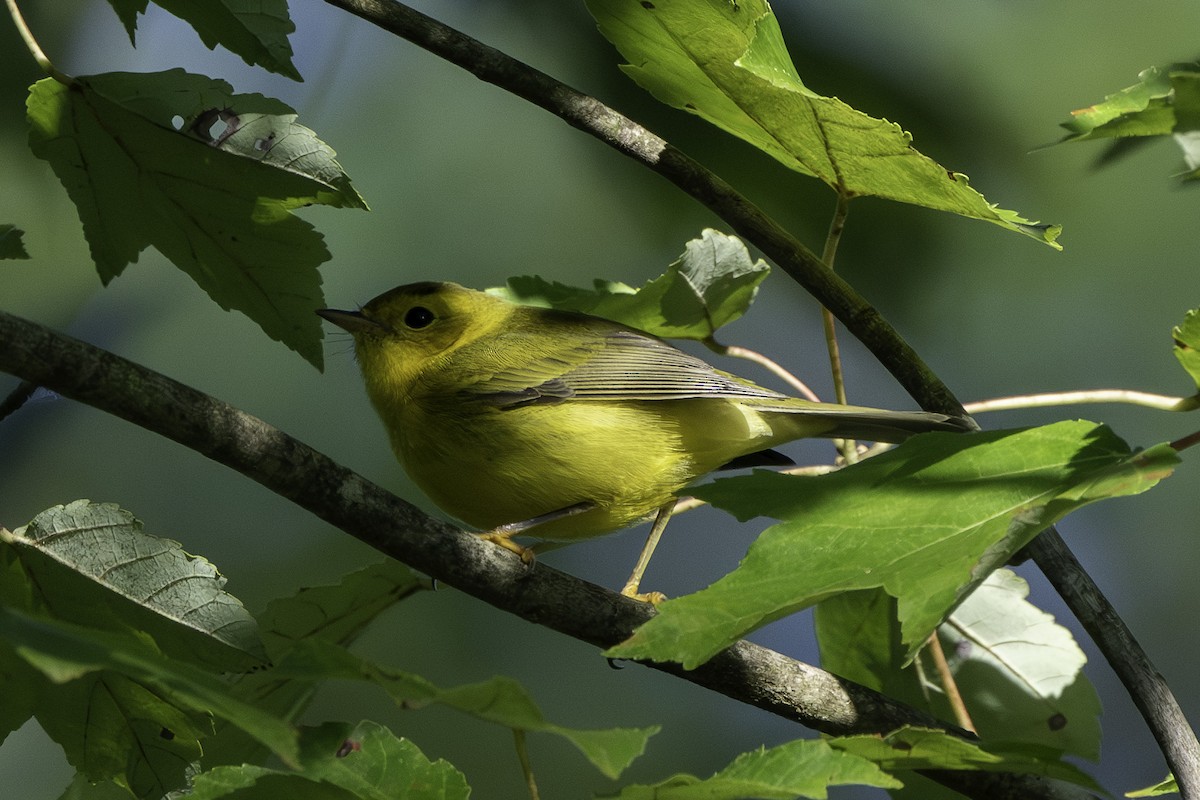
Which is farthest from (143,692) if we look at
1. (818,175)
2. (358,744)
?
(818,175)

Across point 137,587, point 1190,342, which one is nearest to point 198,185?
point 137,587

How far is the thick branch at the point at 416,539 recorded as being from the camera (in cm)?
150

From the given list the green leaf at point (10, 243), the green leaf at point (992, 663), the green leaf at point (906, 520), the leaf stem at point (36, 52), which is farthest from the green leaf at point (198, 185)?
the green leaf at point (992, 663)

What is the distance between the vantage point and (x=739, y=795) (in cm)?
140

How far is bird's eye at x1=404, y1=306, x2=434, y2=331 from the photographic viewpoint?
3.70 meters

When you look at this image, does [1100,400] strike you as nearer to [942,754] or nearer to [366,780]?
[942,754]

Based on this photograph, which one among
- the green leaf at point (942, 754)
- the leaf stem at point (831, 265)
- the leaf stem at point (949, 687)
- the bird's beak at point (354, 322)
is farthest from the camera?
the bird's beak at point (354, 322)

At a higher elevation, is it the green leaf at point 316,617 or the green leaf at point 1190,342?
the green leaf at point 1190,342

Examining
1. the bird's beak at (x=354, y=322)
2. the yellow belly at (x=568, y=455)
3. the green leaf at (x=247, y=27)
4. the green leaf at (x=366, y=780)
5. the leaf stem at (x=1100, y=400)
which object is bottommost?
the green leaf at (x=366, y=780)

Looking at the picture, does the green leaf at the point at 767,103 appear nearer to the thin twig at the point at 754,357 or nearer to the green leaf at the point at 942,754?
the thin twig at the point at 754,357

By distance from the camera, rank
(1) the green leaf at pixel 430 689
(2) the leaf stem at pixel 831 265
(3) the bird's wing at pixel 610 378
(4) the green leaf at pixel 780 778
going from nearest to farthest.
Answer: (1) the green leaf at pixel 430 689 < (4) the green leaf at pixel 780 778 < (2) the leaf stem at pixel 831 265 < (3) the bird's wing at pixel 610 378

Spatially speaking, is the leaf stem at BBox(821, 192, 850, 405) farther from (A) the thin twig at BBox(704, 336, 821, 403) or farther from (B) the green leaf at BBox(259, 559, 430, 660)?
(B) the green leaf at BBox(259, 559, 430, 660)

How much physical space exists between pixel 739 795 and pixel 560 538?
167cm

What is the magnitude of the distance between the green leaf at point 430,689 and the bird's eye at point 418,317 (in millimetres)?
2459
